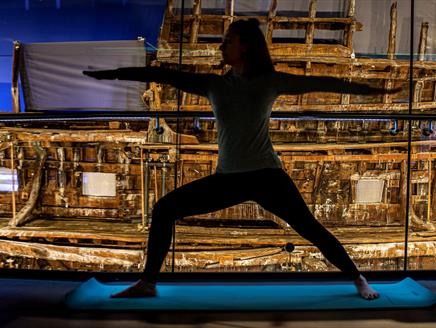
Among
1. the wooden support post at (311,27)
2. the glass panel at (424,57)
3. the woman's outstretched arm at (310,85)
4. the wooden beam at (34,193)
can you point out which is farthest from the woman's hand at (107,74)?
the glass panel at (424,57)

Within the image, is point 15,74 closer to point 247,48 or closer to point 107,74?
point 107,74

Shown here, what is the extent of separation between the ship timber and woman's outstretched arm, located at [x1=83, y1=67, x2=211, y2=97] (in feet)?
17.0

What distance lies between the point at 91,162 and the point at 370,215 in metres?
5.21

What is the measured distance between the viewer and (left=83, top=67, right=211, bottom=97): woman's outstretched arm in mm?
→ 1700

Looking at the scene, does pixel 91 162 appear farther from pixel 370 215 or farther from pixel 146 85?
pixel 370 215

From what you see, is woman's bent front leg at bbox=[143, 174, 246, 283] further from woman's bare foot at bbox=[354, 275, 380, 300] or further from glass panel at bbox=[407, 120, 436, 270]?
glass panel at bbox=[407, 120, 436, 270]

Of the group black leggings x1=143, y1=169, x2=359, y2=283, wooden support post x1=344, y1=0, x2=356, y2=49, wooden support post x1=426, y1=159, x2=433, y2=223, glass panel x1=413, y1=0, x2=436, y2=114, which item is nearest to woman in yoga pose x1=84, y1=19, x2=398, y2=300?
black leggings x1=143, y1=169, x2=359, y2=283

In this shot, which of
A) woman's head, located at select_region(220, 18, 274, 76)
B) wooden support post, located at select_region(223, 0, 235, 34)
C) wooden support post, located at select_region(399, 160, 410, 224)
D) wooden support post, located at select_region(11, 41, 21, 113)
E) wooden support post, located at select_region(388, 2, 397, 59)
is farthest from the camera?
wooden support post, located at select_region(399, 160, 410, 224)

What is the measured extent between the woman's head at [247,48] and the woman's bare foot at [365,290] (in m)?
1.03

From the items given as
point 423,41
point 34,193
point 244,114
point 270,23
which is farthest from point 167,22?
point 244,114

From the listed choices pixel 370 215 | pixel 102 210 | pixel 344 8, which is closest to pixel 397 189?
pixel 370 215

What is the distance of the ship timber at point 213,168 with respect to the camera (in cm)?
733

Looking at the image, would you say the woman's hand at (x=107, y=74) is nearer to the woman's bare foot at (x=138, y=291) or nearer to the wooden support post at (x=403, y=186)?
the woman's bare foot at (x=138, y=291)

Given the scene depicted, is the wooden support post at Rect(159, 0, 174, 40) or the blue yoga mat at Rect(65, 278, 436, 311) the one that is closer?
the blue yoga mat at Rect(65, 278, 436, 311)
